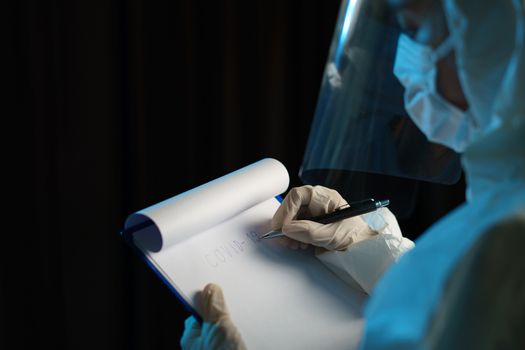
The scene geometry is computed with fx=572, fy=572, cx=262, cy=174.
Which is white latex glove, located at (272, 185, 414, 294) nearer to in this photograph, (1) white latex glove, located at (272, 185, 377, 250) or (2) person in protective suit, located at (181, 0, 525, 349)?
(1) white latex glove, located at (272, 185, 377, 250)

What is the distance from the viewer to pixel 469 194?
65 cm

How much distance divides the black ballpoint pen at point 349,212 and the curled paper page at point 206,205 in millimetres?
88

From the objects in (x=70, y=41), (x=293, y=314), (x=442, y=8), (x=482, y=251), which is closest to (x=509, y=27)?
(x=442, y=8)

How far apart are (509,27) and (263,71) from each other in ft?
4.46

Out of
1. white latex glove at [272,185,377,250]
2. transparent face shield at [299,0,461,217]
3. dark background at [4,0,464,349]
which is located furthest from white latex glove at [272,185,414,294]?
dark background at [4,0,464,349]

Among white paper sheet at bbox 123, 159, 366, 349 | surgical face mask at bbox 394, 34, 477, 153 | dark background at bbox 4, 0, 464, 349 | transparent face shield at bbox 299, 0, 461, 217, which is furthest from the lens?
dark background at bbox 4, 0, 464, 349

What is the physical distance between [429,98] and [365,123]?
169 millimetres

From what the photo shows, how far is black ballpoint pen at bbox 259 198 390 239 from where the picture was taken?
102 cm

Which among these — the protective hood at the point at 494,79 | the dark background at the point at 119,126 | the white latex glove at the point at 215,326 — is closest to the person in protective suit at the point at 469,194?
the protective hood at the point at 494,79

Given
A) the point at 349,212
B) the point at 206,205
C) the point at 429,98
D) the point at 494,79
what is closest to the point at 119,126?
the point at 206,205

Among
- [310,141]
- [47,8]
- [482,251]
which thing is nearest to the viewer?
[482,251]

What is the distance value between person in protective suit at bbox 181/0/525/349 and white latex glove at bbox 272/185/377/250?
36 cm

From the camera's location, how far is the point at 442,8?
0.62 m

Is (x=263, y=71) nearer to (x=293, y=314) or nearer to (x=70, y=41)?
(x=70, y=41)
